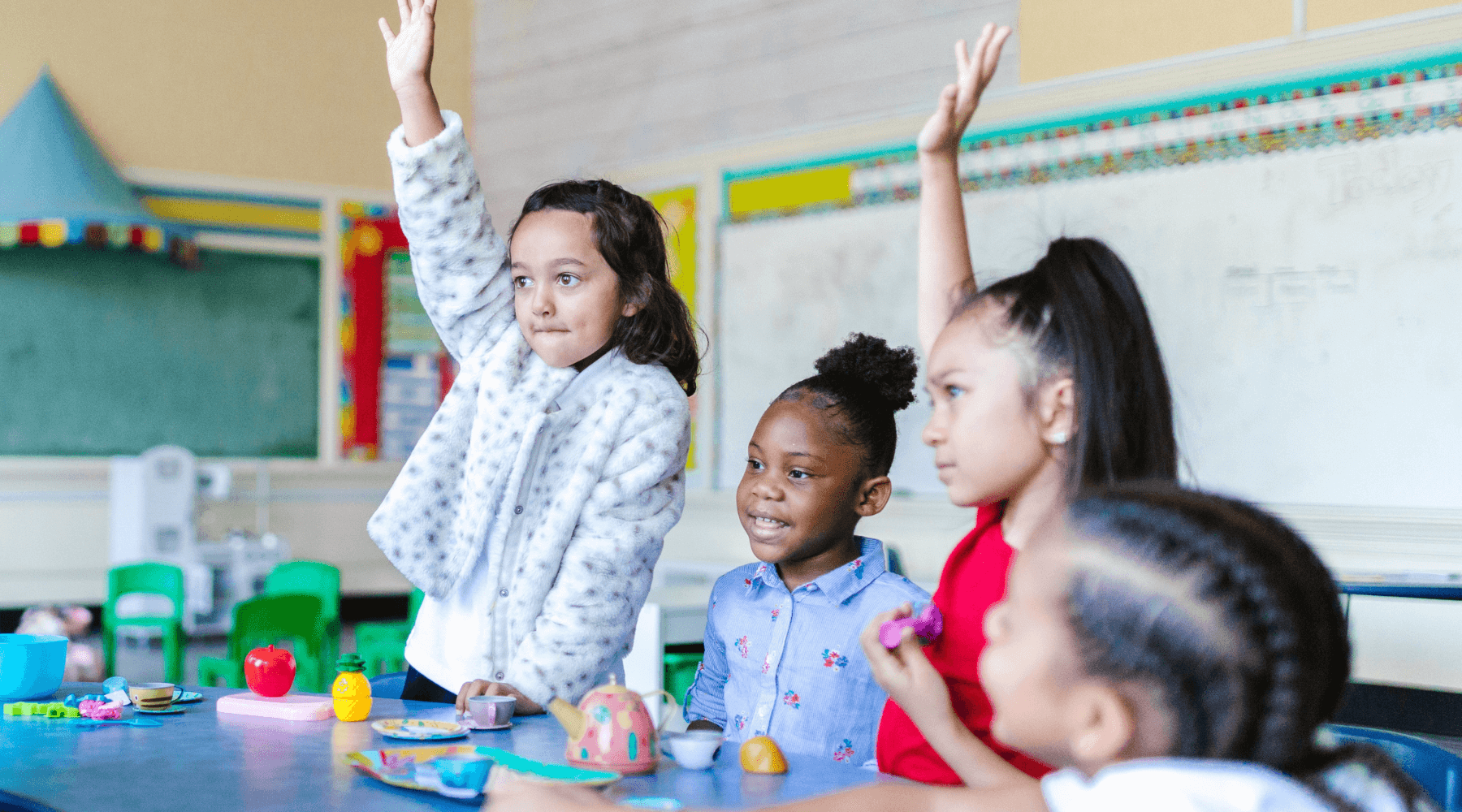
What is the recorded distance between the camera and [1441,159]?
11.8ft

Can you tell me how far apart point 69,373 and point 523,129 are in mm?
2607

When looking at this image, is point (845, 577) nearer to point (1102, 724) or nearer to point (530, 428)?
point (530, 428)

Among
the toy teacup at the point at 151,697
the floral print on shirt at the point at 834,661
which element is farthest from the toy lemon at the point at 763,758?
the toy teacup at the point at 151,697

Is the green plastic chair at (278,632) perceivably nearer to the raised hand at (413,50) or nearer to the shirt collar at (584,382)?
the shirt collar at (584,382)

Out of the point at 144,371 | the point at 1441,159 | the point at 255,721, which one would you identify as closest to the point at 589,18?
the point at 144,371

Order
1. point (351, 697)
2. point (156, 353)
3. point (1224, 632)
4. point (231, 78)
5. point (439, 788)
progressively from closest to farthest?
1. point (1224, 632)
2. point (439, 788)
3. point (351, 697)
4. point (156, 353)
5. point (231, 78)

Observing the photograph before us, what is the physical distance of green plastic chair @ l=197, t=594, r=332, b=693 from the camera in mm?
3096

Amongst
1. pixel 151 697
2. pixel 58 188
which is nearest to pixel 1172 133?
pixel 151 697

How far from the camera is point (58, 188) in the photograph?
588 centimetres

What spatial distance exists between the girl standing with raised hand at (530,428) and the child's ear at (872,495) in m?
0.27

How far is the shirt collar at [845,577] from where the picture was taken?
174 cm

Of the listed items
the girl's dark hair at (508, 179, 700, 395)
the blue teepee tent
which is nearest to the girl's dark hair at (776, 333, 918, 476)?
the girl's dark hair at (508, 179, 700, 395)

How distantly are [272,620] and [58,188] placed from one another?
3.72 meters

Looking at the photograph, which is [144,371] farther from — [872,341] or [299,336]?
[872,341]
